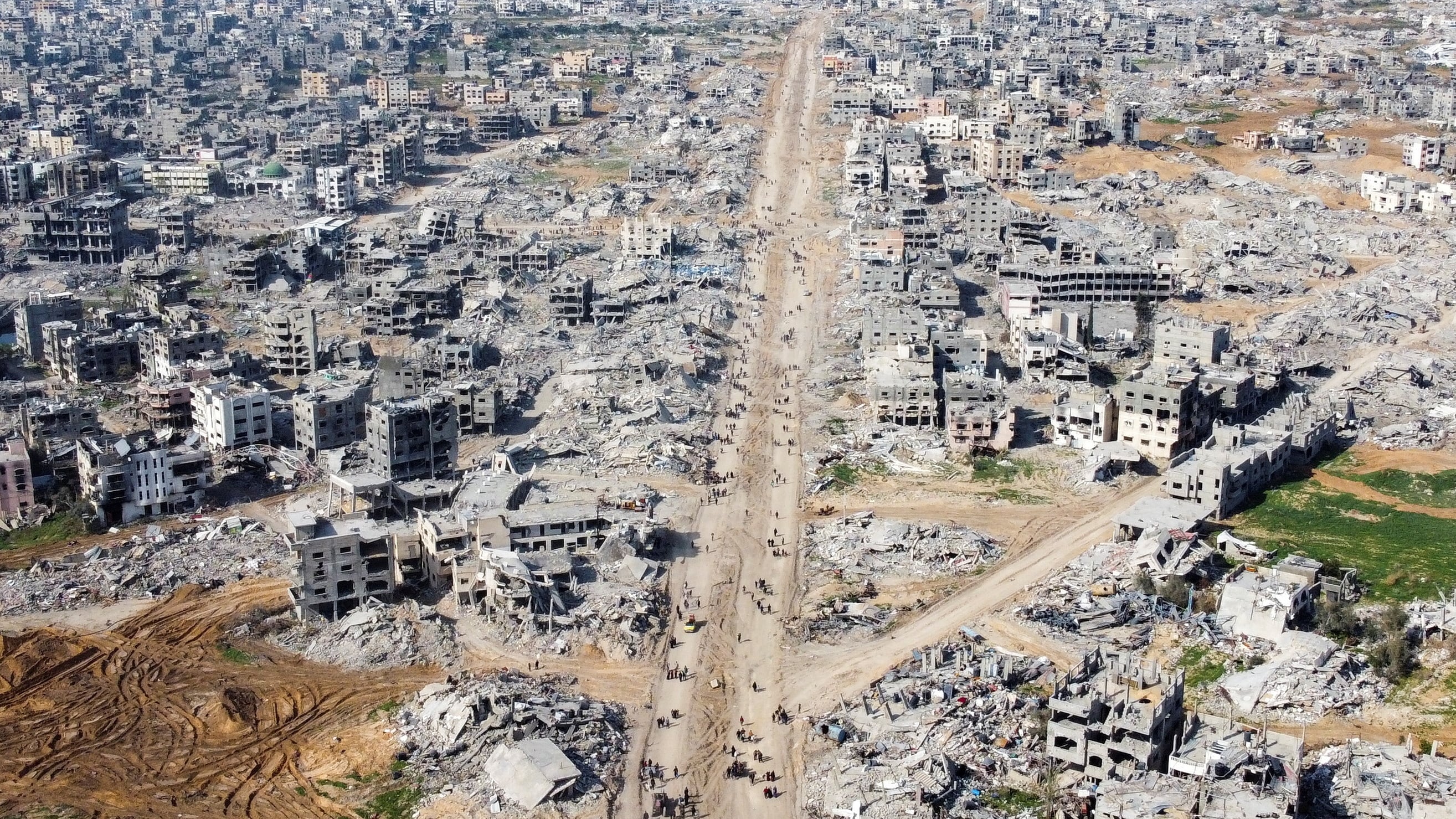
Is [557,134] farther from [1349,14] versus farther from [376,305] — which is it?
[1349,14]

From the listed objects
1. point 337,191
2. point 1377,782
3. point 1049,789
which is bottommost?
point 1049,789

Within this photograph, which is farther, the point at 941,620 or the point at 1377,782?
the point at 941,620

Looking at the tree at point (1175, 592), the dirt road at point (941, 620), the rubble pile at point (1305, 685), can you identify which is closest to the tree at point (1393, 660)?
the rubble pile at point (1305, 685)

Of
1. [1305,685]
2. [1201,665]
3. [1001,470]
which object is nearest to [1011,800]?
[1201,665]

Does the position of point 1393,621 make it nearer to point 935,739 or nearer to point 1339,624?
point 1339,624

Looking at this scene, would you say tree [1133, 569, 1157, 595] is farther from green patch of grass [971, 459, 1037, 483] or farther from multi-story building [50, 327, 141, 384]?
multi-story building [50, 327, 141, 384]

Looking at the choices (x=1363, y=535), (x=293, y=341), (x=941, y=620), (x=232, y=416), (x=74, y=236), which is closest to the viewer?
(x=941, y=620)

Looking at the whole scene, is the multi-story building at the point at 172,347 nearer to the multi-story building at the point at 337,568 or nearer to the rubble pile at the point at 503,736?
the multi-story building at the point at 337,568

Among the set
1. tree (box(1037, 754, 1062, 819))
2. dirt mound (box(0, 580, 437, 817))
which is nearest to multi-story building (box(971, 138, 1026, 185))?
dirt mound (box(0, 580, 437, 817))

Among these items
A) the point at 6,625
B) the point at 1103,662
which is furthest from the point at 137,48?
the point at 1103,662
